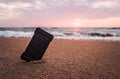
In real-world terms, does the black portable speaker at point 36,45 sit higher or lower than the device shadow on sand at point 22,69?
higher

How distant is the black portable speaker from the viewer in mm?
8898

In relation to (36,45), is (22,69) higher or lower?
lower

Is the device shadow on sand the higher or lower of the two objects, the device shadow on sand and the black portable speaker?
the lower

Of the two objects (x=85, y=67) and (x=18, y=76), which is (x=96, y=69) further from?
(x=18, y=76)

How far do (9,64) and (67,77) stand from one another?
2.96 m

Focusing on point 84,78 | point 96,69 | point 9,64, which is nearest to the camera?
point 84,78

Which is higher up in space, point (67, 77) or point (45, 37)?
point (45, 37)

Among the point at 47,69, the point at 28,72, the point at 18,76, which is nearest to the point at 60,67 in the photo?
the point at 47,69

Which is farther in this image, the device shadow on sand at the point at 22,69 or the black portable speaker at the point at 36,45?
the black portable speaker at the point at 36,45

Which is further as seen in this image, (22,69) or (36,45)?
(36,45)

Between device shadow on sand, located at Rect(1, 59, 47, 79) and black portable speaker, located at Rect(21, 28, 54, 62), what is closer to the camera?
device shadow on sand, located at Rect(1, 59, 47, 79)

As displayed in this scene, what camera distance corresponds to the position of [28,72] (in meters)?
7.48

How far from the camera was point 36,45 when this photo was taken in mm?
9016

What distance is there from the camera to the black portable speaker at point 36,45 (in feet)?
29.2
